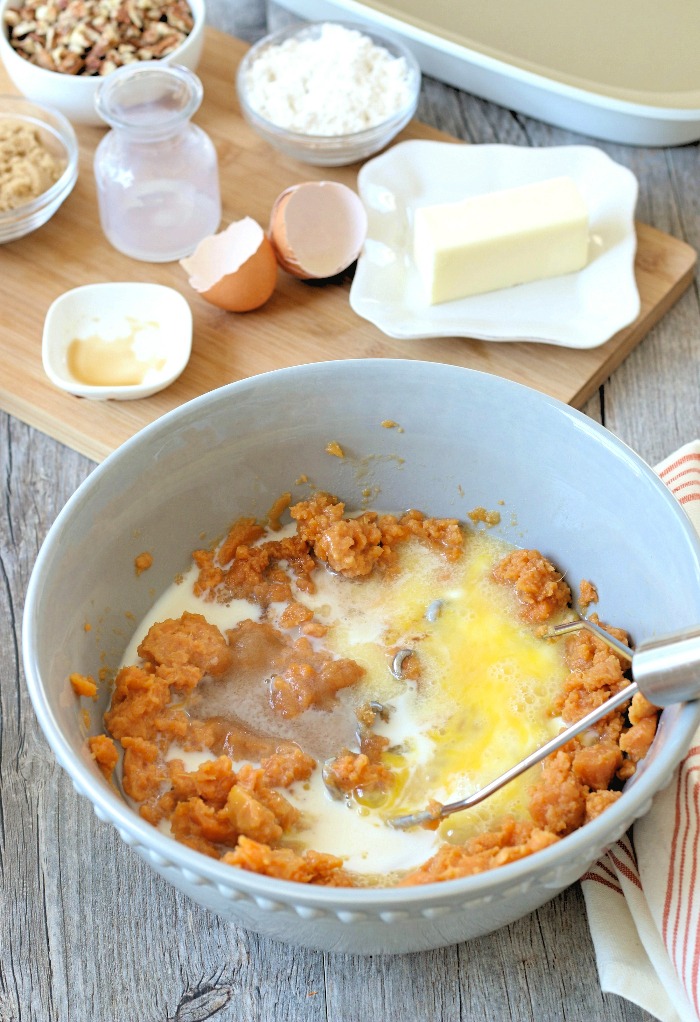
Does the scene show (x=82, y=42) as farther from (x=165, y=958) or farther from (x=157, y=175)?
(x=165, y=958)

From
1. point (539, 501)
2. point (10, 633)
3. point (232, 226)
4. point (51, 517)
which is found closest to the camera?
point (539, 501)

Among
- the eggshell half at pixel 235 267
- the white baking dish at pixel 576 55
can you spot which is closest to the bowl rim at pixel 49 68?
the white baking dish at pixel 576 55

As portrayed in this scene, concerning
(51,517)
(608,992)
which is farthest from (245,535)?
(608,992)

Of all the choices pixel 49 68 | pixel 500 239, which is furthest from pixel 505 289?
pixel 49 68

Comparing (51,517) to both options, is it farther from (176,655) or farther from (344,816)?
(344,816)

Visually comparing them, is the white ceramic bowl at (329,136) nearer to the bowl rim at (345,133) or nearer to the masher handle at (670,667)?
the bowl rim at (345,133)

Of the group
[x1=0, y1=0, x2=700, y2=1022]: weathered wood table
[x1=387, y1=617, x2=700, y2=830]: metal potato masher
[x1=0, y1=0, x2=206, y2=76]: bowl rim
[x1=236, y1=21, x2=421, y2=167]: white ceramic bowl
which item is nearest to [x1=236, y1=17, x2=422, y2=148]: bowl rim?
[x1=236, y1=21, x2=421, y2=167]: white ceramic bowl
